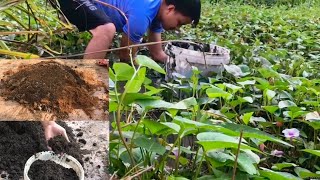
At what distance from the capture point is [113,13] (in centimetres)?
246

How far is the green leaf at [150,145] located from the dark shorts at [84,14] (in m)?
1.44

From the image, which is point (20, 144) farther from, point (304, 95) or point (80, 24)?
point (80, 24)

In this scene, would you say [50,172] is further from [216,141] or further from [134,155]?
[216,141]

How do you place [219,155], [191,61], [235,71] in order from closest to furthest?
[219,155] < [235,71] < [191,61]

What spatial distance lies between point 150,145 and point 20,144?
1.06ft

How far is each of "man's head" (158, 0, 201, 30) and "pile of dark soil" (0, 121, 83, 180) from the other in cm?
136

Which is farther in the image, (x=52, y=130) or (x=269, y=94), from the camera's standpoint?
(x=269, y=94)

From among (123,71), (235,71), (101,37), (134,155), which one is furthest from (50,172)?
(101,37)

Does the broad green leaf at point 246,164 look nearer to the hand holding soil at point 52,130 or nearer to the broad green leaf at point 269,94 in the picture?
the hand holding soil at point 52,130

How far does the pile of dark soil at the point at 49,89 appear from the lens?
977mm

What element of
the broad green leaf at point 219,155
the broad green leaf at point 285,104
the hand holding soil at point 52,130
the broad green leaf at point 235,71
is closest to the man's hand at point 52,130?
the hand holding soil at point 52,130

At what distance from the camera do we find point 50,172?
85 centimetres

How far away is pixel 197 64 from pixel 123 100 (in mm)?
1167

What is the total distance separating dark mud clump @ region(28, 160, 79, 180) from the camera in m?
0.84
